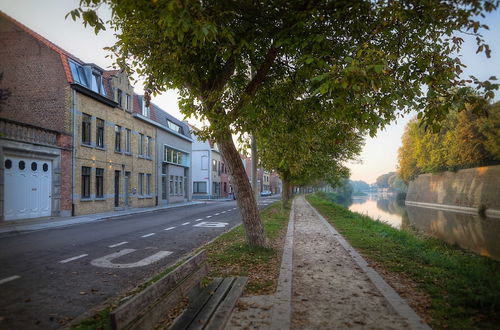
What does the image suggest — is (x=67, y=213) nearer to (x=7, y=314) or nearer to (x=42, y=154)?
(x=42, y=154)

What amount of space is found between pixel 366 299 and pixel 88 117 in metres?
21.2

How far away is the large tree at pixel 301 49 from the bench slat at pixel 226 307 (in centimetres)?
274

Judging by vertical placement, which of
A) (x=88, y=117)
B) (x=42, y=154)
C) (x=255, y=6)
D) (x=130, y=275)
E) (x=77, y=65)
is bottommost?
(x=130, y=275)

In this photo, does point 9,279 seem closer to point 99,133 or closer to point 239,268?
point 239,268

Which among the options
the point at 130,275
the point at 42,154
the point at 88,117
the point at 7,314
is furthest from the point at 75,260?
the point at 88,117

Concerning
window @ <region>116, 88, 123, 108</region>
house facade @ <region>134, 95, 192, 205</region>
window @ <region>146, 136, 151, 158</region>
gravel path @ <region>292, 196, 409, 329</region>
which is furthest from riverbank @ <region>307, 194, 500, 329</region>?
window @ <region>146, 136, 151, 158</region>

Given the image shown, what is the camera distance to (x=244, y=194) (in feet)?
26.3

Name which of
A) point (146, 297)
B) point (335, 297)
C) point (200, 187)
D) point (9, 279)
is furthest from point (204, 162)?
point (146, 297)

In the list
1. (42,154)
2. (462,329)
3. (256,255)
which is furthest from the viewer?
(42,154)

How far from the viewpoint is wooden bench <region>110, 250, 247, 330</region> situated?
2.56m

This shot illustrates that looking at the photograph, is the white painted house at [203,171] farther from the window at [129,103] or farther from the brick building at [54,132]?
the brick building at [54,132]

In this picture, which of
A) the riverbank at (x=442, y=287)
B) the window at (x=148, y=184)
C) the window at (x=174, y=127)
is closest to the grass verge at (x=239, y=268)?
the riverbank at (x=442, y=287)

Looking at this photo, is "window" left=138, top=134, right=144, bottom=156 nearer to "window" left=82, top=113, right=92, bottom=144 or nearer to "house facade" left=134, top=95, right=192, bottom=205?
"house facade" left=134, top=95, right=192, bottom=205

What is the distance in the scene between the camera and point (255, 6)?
5.69 meters
